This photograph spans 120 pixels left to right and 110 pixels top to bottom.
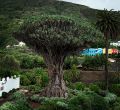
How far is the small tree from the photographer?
32.3m

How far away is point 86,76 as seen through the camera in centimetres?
5394

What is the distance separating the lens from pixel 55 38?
1265 inches

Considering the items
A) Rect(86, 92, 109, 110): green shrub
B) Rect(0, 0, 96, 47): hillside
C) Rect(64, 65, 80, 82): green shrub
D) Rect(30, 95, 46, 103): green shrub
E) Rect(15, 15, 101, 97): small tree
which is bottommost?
Rect(64, 65, 80, 82): green shrub

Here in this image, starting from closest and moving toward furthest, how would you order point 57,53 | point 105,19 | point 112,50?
point 57,53
point 105,19
point 112,50

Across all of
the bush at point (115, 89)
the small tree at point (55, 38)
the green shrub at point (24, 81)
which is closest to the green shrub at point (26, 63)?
the green shrub at point (24, 81)

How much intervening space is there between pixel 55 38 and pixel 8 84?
29.1ft

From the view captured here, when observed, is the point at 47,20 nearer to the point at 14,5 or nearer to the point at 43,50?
the point at 43,50

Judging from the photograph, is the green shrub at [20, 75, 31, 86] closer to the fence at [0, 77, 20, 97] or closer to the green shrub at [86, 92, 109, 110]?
the fence at [0, 77, 20, 97]

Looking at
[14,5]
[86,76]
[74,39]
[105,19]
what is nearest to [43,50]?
[74,39]

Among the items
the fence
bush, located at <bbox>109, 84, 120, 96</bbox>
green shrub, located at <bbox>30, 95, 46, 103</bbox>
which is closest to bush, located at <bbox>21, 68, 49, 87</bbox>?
the fence

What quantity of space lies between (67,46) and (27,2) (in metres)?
131

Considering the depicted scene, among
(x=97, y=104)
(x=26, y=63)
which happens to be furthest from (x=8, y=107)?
(x=26, y=63)

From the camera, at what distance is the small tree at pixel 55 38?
106ft

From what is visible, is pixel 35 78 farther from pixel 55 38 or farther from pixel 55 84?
pixel 55 38
